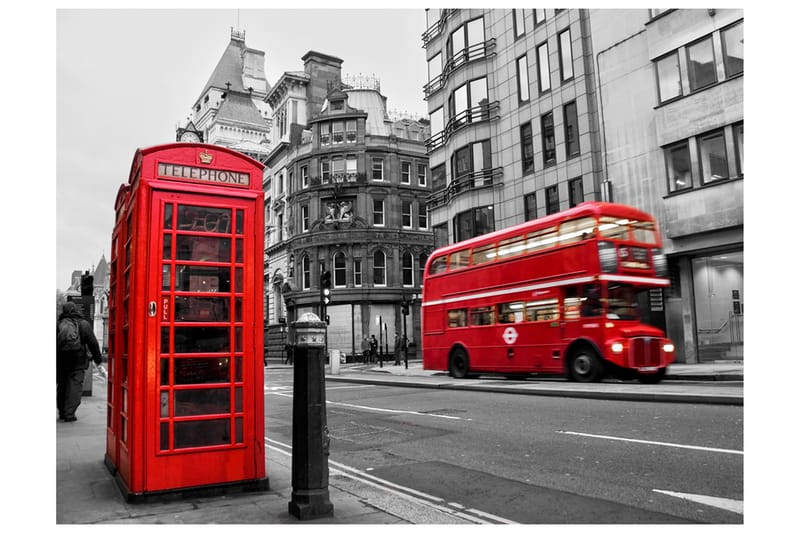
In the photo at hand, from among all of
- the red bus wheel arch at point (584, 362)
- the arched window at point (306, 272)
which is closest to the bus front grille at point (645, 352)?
the red bus wheel arch at point (584, 362)

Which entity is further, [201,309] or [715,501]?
[201,309]

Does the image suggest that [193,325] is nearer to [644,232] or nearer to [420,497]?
[420,497]

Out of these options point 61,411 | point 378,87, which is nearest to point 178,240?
point 61,411

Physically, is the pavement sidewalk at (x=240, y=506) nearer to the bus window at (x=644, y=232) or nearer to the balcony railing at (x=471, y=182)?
the bus window at (x=644, y=232)

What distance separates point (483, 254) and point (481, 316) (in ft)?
6.18

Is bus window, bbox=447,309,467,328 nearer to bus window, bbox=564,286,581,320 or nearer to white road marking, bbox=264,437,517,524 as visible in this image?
bus window, bbox=564,286,581,320

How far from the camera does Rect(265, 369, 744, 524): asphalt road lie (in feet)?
14.6

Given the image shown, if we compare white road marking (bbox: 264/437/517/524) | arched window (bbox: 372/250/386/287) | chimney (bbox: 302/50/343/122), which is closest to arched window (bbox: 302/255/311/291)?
arched window (bbox: 372/250/386/287)

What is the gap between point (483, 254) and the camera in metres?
17.7

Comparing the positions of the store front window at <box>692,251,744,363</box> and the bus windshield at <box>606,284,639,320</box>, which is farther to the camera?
the bus windshield at <box>606,284,639,320</box>

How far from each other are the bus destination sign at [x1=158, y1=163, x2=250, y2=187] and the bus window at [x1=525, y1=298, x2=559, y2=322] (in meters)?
11.5

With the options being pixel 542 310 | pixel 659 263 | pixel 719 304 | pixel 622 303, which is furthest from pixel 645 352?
pixel 542 310

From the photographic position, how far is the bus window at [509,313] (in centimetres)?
1631
